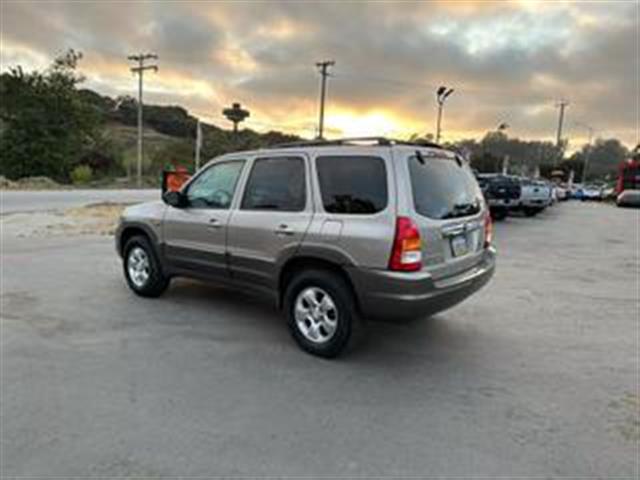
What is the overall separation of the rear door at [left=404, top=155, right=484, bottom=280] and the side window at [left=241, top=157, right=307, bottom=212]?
1.04 metres

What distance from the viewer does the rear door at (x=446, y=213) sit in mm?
4141

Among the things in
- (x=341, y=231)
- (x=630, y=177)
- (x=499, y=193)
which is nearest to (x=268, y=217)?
(x=341, y=231)

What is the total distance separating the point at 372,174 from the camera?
166 inches

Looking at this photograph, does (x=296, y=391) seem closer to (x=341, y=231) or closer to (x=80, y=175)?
(x=341, y=231)

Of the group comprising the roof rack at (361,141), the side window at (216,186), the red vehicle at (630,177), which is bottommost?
the side window at (216,186)

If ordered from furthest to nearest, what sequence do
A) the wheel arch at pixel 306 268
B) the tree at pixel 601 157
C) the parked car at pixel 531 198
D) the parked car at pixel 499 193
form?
the tree at pixel 601 157 → the parked car at pixel 531 198 → the parked car at pixel 499 193 → the wheel arch at pixel 306 268

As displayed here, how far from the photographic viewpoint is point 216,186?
5523 mm

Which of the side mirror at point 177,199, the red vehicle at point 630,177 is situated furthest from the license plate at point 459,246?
the red vehicle at point 630,177

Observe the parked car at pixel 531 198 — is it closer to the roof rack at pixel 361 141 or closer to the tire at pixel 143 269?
the roof rack at pixel 361 141

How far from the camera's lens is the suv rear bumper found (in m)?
4.01

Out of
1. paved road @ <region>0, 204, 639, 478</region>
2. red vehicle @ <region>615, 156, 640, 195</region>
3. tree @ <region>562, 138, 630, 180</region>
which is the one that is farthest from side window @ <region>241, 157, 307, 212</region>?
tree @ <region>562, 138, 630, 180</region>

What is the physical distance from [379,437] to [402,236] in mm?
1487

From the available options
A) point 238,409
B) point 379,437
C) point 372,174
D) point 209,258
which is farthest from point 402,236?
point 209,258

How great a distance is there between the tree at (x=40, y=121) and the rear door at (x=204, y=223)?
42.2 m
